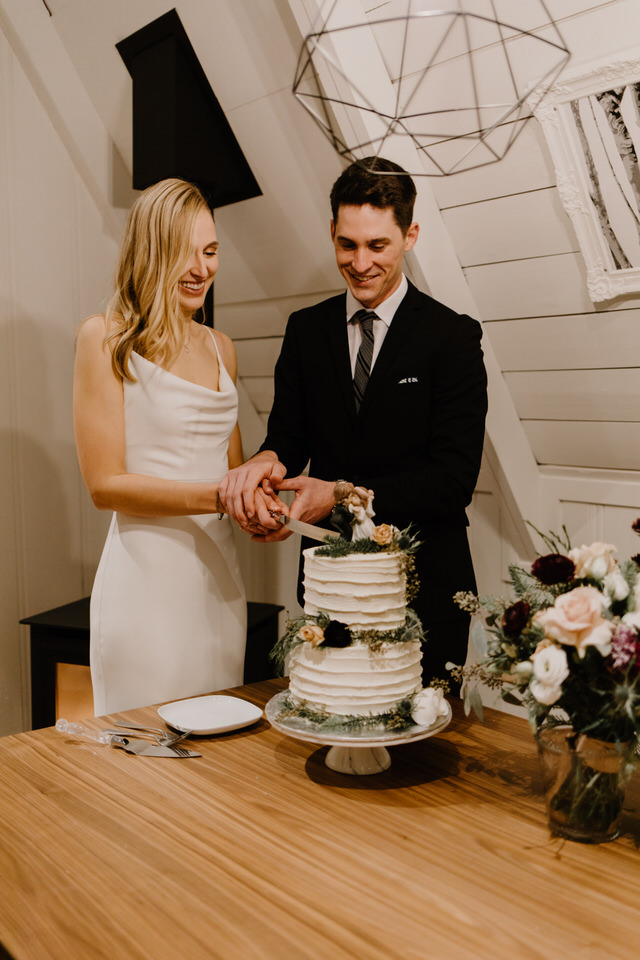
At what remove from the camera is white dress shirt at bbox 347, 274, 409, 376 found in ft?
6.72

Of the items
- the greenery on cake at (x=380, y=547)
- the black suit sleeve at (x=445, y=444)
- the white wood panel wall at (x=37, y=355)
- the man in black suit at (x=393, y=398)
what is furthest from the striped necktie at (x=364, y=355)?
the white wood panel wall at (x=37, y=355)

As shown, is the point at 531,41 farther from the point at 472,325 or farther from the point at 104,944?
the point at 104,944

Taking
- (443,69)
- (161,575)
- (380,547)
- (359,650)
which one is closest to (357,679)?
(359,650)

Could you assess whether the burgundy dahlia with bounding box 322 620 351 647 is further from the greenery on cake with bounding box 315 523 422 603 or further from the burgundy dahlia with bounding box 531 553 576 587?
the burgundy dahlia with bounding box 531 553 576 587

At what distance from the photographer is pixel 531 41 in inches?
73.6

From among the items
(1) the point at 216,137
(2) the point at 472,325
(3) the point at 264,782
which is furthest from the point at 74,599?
(3) the point at 264,782

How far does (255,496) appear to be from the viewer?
5.71 ft

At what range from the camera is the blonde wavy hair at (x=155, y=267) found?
1934 mm

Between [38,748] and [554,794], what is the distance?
0.79m

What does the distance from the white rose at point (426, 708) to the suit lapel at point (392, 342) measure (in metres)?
0.90

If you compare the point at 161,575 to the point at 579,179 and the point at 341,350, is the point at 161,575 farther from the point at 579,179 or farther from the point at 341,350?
the point at 579,179

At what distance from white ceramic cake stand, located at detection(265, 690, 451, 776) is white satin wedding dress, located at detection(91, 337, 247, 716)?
0.64 meters

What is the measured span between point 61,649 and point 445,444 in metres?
1.46

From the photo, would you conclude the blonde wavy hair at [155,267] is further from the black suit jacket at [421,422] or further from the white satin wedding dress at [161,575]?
the black suit jacket at [421,422]
